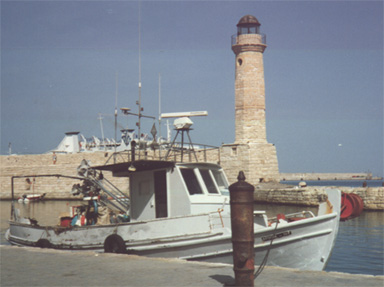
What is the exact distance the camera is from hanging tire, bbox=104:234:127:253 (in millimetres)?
10266

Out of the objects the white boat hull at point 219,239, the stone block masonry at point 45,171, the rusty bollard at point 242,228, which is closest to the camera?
the rusty bollard at point 242,228

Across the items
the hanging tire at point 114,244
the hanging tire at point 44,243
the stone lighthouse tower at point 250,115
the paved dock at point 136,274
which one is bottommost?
the hanging tire at point 44,243

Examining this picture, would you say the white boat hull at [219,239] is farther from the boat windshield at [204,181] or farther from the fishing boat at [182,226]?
the boat windshield at [204,181]

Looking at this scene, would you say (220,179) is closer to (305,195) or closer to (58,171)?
(305,195)

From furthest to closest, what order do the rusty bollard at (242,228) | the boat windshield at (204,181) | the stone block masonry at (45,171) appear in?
the stone block masonry at (45,171) → the boat windshield at (204,181) → the rusty bollard at (242,228)

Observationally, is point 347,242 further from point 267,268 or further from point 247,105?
point 247,105

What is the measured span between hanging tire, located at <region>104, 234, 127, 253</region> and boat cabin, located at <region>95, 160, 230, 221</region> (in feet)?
3.25

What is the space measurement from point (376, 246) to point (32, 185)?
36.3 metres

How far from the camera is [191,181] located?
1079 cm

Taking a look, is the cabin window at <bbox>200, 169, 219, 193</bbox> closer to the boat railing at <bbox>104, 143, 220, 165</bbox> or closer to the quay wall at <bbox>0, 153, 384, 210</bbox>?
the boat railing at <bbox>104, 143, 220, 165</bbox>

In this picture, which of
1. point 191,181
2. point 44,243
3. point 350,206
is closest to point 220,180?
point 191,181

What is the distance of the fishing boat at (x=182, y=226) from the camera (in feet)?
30.6

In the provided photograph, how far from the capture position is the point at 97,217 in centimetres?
1202

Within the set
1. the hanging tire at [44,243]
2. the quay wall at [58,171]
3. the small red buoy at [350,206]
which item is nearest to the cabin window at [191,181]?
the small red buoy at [350,206]
